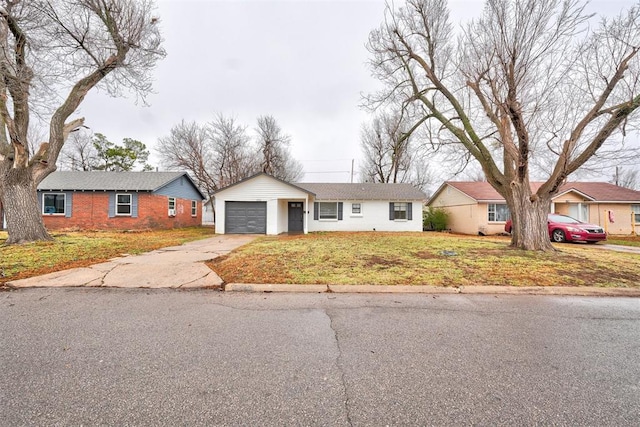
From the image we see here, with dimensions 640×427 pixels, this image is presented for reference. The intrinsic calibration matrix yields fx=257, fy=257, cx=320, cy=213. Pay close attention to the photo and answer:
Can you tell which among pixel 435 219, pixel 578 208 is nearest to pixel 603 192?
pixel 578 208

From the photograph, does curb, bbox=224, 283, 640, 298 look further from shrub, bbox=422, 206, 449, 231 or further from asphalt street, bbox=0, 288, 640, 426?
shrub, bbox=422, 206, 449, 231

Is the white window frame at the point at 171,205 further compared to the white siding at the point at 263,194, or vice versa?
the white window frame at the point at 171,205

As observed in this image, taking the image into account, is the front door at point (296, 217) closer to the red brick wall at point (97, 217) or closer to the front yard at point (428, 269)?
the red brick wall at point (97, 217)

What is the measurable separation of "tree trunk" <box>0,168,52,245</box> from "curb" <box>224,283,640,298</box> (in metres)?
10.2

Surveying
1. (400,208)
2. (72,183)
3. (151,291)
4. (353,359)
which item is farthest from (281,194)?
(72,183)

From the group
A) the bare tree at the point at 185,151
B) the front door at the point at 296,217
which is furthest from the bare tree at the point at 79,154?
the front door at the point at 296,217

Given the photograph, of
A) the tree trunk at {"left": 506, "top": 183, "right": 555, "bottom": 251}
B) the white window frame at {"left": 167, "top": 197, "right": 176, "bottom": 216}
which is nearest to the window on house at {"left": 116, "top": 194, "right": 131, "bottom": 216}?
the white window frame at {"left": 167, "top": 197, "right": 176, "bottom": 216}

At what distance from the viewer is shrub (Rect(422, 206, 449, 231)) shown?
21031 mm

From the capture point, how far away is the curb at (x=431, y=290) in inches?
186

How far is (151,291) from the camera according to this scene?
467cm

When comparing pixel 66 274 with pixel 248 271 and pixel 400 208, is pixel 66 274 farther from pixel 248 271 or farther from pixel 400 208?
pixel 400 208

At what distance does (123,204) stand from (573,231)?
90.2 ft

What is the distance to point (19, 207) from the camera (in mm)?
9547

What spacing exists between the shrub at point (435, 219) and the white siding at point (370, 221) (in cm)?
220
